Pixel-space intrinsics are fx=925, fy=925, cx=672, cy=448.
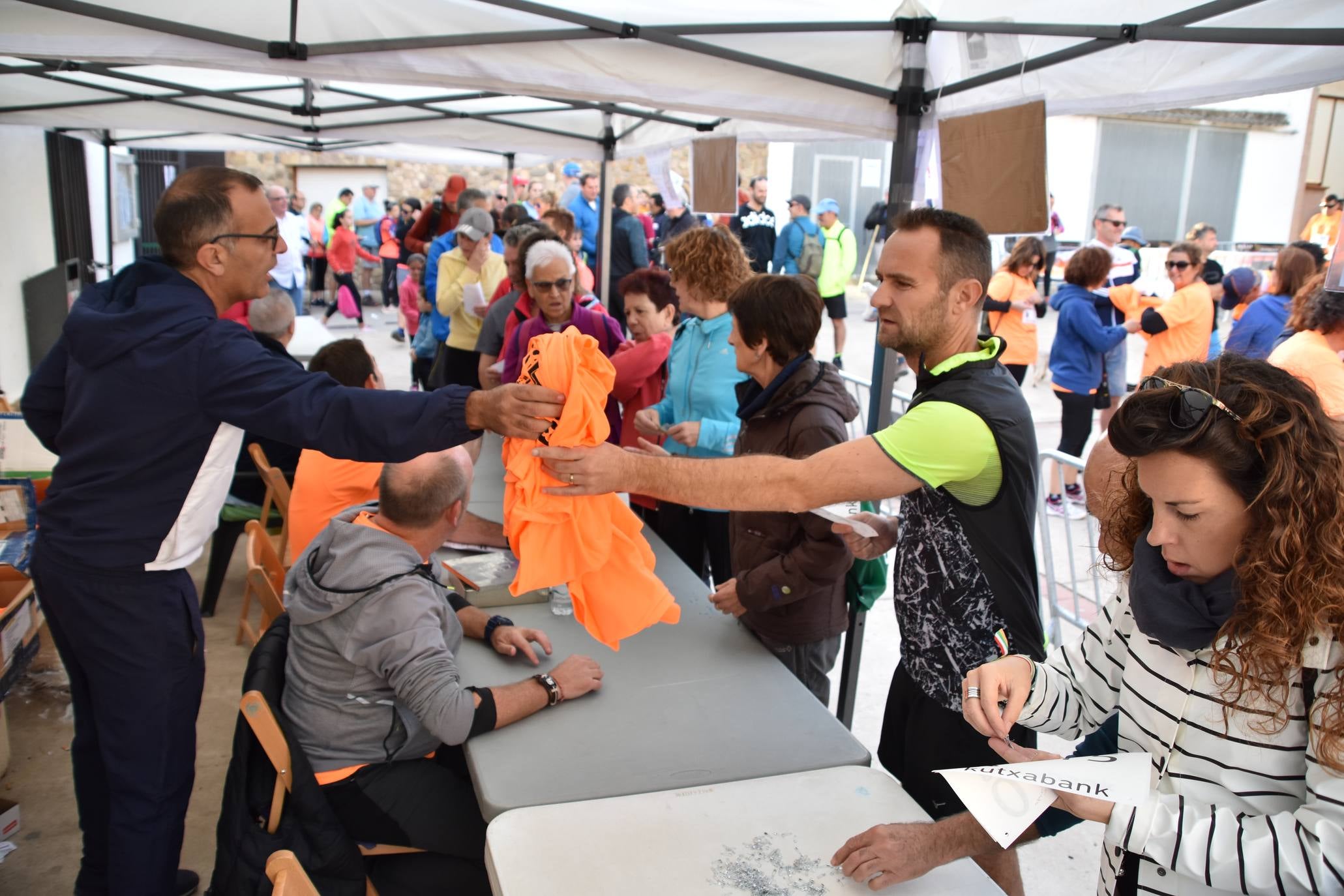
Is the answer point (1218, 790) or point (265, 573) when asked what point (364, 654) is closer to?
point (265, 573)

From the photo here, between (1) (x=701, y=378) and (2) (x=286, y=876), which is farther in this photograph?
(1) (x=701, y=378)

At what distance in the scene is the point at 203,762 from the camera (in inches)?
132

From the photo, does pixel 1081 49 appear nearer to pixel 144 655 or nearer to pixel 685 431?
pixel 685 431

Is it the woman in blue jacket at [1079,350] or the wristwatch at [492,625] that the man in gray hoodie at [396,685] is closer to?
the wristwatch at [492,625]

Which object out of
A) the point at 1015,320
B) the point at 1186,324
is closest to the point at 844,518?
the point at 1186,324

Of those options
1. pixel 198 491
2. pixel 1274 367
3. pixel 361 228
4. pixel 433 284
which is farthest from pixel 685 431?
pixel 361 228

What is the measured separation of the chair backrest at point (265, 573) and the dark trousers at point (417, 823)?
66 cm

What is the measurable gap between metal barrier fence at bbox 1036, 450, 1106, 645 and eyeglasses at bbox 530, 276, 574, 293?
2.18 metres

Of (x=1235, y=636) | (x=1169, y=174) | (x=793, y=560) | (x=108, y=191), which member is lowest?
(x=793, y=560)

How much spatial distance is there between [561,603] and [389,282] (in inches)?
537

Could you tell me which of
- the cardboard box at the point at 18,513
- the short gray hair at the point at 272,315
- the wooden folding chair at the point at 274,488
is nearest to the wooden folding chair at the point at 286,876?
the cardboard box at the point at 18,513

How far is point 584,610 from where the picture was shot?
194 centimetres

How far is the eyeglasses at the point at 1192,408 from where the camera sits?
120 centimetres

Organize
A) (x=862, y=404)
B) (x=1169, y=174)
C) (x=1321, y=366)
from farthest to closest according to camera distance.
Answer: (x=1169, y=174), (x=862, y=404), (x=1321, y=366)
